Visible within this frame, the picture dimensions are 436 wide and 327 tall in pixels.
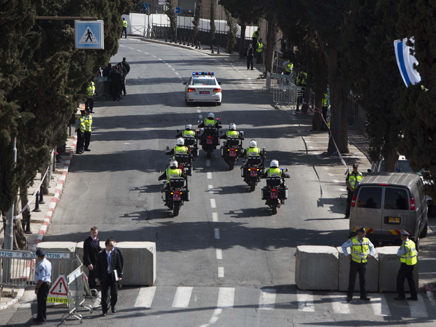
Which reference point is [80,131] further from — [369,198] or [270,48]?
[270,48]

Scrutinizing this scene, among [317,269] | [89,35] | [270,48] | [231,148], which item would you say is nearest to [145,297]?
[317,269]

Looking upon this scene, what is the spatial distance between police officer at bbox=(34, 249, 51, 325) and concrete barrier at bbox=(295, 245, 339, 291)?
222 inches

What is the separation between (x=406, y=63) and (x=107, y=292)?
337 inches

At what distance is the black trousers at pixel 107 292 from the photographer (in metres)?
17.0

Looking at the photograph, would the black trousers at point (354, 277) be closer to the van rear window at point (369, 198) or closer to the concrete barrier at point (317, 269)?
the concrete barrier at point (317, 269)

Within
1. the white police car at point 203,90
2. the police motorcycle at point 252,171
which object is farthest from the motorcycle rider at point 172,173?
the white police car at point 203,90

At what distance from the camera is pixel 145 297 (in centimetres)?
1823

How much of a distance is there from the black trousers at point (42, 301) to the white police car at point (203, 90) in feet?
93.1

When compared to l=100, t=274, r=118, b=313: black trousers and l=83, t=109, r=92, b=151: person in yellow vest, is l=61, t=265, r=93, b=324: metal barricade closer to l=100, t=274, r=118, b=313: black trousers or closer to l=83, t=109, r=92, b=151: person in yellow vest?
l=100, t=274, r=118, b=313: black trousers

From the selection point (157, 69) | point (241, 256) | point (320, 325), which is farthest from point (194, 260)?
point (157, 69)

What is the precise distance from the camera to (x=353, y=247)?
60.5ft

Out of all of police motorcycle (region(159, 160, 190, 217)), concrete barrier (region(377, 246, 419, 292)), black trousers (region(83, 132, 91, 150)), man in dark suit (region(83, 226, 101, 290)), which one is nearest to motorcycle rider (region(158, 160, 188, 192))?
police motorcycle (region(159, 160, 190, 217))

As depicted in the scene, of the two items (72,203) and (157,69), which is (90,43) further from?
(157,69)

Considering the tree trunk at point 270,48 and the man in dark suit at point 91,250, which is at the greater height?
the tree trunk at point 270,48
